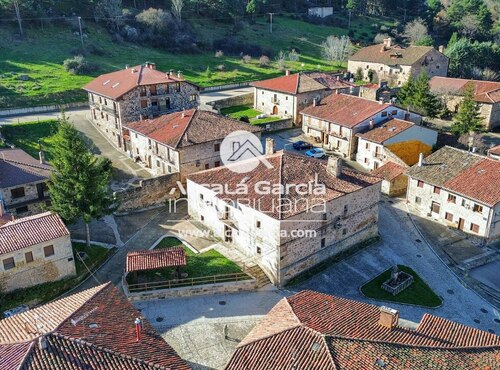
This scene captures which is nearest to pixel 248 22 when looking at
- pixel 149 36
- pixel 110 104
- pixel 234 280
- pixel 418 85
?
pixel 149 36

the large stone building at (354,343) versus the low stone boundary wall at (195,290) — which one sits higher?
the large stone building at (354,343)

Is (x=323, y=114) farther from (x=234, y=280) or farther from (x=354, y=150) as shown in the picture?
(x=234, y=280)

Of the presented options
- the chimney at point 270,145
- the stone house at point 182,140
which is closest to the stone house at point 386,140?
the stone house at point 182,140

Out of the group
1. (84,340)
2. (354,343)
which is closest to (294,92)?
(354,343)

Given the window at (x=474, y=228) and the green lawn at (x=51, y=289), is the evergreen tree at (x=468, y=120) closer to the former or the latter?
the window at (x=474, y=228)

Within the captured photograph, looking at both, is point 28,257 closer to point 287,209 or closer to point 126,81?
point 287,209

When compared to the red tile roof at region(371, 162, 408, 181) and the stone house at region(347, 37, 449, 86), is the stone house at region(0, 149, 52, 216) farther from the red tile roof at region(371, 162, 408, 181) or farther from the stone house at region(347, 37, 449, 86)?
the stone house at region(347, 37, 449, 86)
